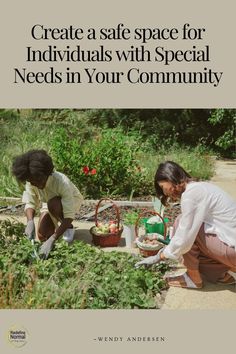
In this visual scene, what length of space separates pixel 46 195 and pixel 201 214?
5.82ft

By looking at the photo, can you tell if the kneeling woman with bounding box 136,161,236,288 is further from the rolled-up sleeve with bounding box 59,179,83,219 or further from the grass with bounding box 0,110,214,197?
the grass with bounding box 0,110,214,197

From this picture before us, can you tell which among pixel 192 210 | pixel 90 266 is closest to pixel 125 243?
pixel 90 266

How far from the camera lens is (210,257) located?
4098 millimetres

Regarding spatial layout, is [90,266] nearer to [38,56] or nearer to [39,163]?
[39,163]

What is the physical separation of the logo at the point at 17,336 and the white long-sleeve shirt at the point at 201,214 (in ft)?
4.22

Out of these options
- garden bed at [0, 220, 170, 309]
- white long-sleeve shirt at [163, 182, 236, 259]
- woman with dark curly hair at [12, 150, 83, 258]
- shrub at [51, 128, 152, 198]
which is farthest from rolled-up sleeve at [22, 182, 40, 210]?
shrub at [51, 128, 152, 198]

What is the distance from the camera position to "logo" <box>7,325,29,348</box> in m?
3.27

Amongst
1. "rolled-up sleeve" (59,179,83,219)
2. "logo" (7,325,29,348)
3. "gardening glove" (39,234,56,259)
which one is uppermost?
"rolled-up sleeve" (59,179,83,219)

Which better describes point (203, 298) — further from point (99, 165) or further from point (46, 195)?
point (99, 165)

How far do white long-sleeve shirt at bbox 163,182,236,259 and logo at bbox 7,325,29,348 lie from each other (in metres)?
1.29

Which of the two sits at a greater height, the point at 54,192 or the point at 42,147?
the point at 42,147

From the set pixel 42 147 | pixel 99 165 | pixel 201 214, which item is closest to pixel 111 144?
pixel 99 165

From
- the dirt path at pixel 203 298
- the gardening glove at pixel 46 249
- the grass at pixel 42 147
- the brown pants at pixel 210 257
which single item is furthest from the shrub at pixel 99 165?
the dirt path at pixel 203 298

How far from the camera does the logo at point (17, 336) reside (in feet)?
10.7
